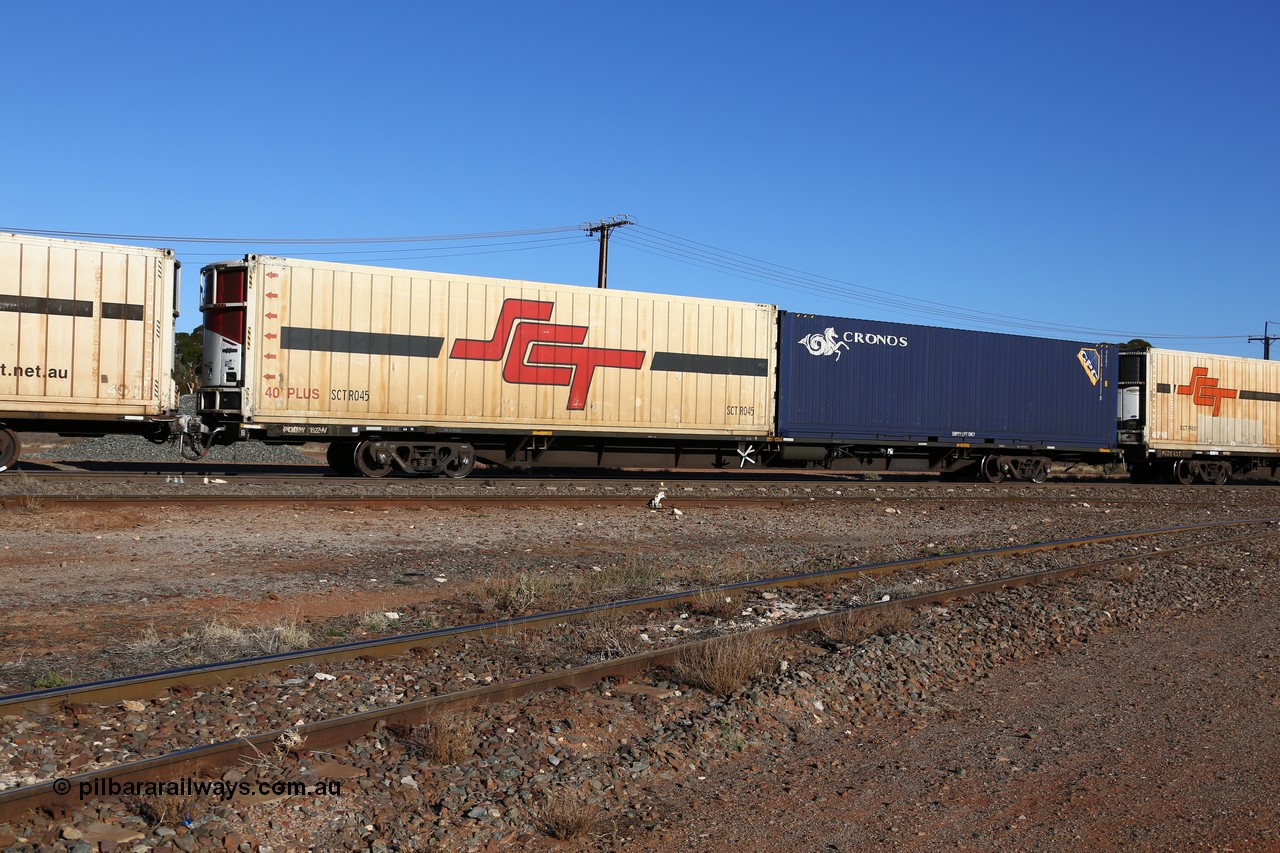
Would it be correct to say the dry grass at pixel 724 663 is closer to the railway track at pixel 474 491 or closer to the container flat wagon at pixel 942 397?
the railway track at pixel 474 491

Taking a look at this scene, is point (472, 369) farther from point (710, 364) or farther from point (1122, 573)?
point (1122, 573)

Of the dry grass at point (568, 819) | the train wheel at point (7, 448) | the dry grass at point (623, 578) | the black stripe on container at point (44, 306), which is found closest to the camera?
the dry grass at point (568, 819)

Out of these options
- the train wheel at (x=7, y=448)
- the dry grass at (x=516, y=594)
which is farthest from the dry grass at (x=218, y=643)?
the train wheel at (x=7, y=448)

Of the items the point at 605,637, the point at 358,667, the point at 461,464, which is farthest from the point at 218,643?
the point at 461,464

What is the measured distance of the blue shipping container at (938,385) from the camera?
70.3 feet

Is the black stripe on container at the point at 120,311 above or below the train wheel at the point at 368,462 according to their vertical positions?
above

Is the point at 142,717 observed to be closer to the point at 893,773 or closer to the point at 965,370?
the point at 893,773

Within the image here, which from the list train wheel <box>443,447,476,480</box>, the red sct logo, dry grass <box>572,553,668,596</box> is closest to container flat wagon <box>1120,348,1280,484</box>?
the red sct logo

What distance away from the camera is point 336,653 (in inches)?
248

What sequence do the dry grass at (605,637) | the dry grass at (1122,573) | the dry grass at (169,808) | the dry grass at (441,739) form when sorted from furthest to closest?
the dry grass at (1122,573) → the dry grass at (605,637) → the dry grass at (441,739) → the dry grass at (169,808)

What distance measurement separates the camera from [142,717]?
5.08 meters

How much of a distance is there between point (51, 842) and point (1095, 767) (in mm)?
4820

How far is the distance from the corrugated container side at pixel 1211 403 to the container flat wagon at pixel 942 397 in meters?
1.55

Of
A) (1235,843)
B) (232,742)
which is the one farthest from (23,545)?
(1235,843)
